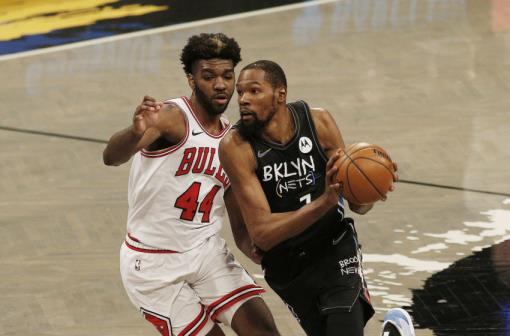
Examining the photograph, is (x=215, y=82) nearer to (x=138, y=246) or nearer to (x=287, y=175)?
(x=287, y=175)

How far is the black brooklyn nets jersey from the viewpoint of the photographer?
20.1 feet

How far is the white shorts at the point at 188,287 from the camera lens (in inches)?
253

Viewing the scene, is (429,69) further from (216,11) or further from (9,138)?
(9,138)

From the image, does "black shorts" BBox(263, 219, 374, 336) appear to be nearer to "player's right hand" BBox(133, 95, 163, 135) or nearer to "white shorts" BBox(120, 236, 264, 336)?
"white shorts" BBox(120, 236, 264, 336)

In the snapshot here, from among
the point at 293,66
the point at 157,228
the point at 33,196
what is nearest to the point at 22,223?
the point at 33,196

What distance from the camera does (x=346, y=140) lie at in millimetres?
10719

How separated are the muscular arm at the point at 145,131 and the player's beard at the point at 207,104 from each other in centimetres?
12

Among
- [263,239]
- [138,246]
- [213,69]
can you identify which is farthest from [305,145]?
[138,246]

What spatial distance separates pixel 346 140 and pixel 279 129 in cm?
459

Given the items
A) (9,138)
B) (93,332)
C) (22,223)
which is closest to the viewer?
(93,332)

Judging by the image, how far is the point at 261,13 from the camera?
14570 mm

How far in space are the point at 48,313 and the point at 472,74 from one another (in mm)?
5785

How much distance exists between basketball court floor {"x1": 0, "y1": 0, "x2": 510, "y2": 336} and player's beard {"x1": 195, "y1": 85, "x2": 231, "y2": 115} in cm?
170

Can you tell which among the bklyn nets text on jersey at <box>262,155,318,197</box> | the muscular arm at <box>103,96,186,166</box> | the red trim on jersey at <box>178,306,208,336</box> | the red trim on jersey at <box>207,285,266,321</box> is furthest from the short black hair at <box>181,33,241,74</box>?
the red trim on jersey at <box>178,306,208,336</box>
